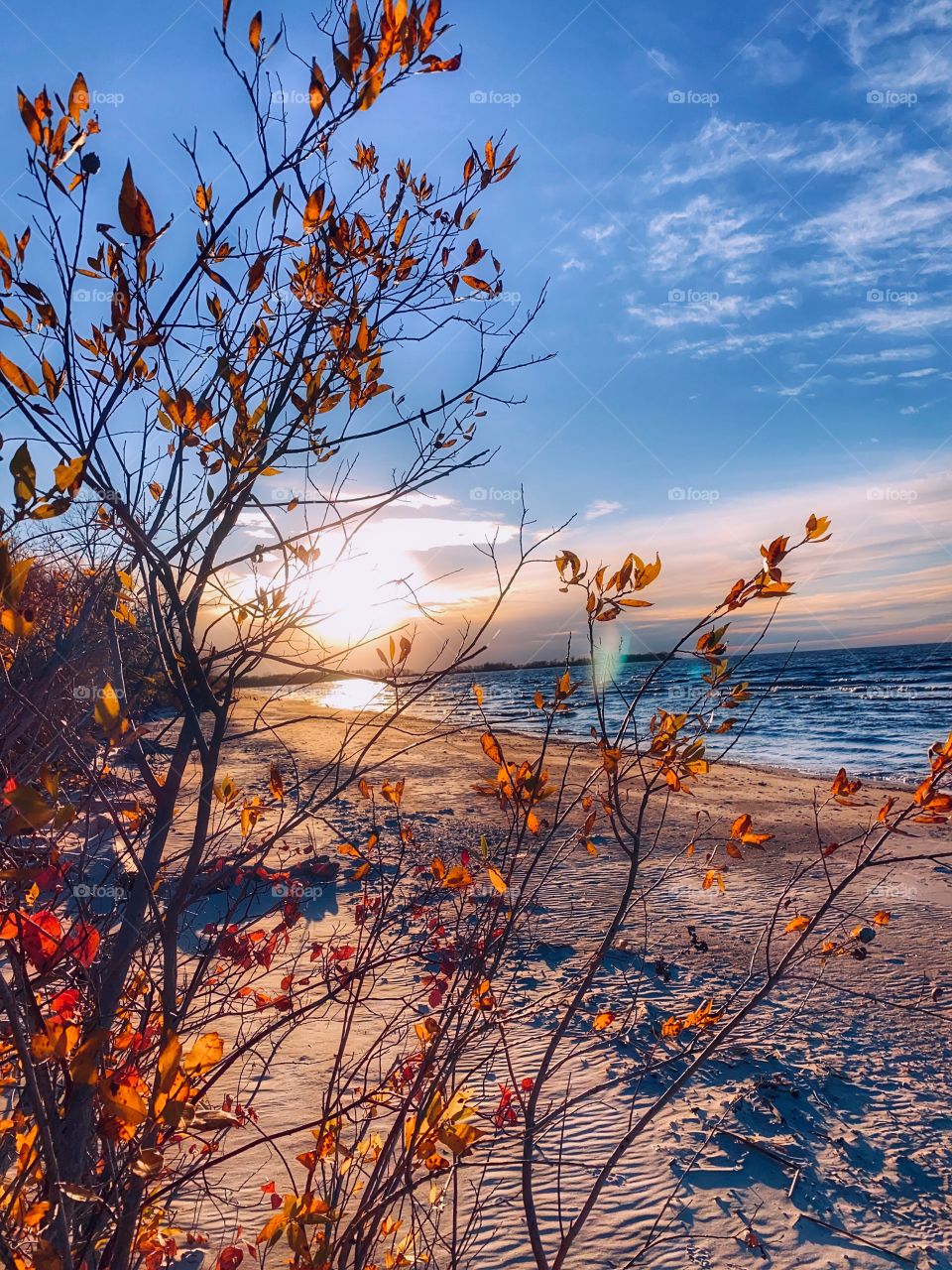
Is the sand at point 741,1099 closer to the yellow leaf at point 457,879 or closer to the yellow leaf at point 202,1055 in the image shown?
the yellow leaf at point 457,879

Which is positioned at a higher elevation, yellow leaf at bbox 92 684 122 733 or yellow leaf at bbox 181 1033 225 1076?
yellow leaf at bbox 92 684 122 733

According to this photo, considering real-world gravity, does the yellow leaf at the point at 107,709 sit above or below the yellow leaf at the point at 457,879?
above

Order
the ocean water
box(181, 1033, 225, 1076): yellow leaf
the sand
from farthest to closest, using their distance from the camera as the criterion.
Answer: the ocean water < the sand < box(181, 1033, 225, 1076): yellow leaf

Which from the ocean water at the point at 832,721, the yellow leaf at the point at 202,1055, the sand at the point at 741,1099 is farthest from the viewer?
the ocean water at the point at 832,721

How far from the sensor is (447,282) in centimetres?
215

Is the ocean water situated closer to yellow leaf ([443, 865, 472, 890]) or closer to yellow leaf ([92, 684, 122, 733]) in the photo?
yellow leaf ([443, 865, 472, 890])

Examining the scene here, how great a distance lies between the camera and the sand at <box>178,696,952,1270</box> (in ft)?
11.3

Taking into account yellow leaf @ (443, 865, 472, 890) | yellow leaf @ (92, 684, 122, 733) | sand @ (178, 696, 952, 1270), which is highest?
yellow leaf @ (92, 684, 122, 733)

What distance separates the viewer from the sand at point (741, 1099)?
→ 11.3ft

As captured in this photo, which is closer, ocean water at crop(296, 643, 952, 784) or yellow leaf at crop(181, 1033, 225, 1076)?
yellow leaf at crop(181, 1033, 225, 1076)

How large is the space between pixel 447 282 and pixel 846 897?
8.46 meters

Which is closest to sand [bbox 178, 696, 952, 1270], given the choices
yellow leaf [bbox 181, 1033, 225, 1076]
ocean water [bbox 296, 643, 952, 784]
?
yellow leaf [bbox 181, 1033, 225, 1076]

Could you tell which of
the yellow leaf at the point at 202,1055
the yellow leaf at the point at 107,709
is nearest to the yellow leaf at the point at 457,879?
the yellow leaf at the point at 202,1055

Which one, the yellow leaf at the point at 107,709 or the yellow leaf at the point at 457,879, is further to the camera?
the yellow leaf at the point at 457,879
